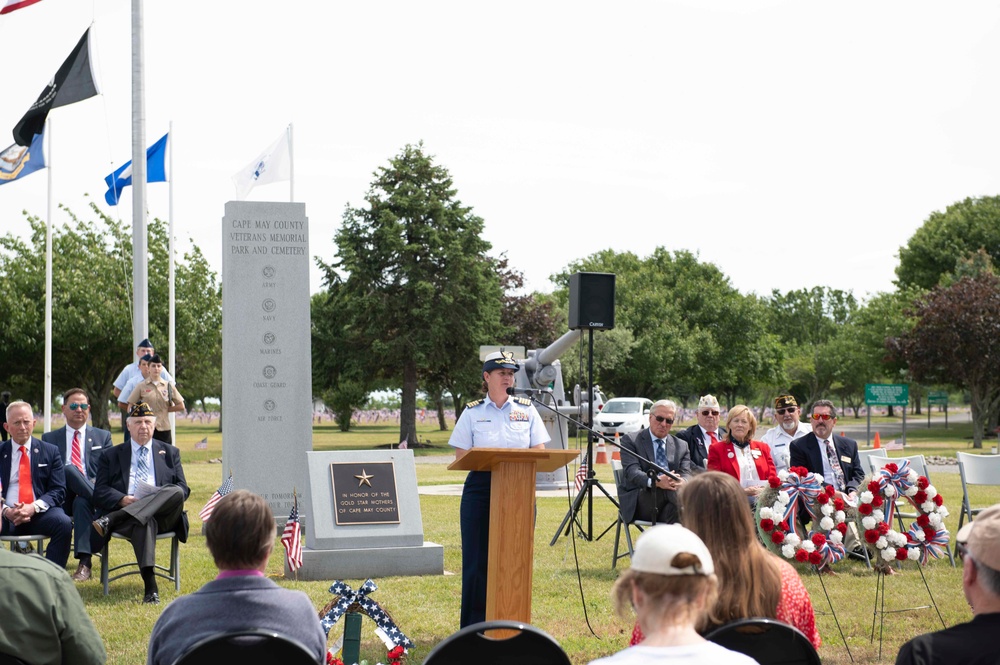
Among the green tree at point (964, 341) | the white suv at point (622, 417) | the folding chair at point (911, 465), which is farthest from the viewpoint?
the white suv at point (622, 417)

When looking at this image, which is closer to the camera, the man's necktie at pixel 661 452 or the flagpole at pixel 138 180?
the man's necktie at pixel 661 452

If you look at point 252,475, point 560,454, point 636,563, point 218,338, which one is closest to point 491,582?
point 560,454

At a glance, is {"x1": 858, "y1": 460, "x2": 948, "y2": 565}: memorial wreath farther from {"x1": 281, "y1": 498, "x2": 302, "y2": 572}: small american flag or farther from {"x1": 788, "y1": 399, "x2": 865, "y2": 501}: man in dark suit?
{"x1": 281, "y1": 498, "x2": 302, "y2": 572}: small american flag

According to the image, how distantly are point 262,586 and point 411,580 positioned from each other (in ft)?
20.1

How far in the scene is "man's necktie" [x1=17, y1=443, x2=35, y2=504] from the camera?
29.5 feet

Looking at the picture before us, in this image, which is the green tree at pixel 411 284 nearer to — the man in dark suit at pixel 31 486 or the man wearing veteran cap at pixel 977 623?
the man in dark suit at pixel 31 486

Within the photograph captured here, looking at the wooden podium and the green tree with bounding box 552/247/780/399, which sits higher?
the green tree with bounding box 552/247/780/399

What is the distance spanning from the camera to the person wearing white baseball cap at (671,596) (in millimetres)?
2631

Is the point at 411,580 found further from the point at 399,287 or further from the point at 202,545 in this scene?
the point at 399,287

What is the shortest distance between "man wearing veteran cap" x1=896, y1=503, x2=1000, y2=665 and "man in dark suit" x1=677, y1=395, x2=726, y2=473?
23.5ft

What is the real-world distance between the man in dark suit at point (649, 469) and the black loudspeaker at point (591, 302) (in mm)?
1854

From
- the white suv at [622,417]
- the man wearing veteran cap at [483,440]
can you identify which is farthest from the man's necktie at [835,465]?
the white suv at [622,417]

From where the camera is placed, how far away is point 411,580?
367 inches

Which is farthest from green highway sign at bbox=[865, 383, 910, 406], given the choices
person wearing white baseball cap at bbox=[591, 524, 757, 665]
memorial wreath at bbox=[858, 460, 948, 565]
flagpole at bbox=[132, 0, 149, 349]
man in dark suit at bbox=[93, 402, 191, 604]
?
person wearing white baseball cap at bbox=[591, 524, 757, 665]
